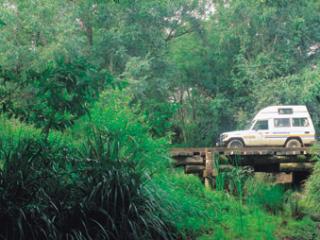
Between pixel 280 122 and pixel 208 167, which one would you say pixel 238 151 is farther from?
pixel 280 122

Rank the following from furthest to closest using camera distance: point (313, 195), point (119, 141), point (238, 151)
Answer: point (238, 151), point (313, 195), point (119, 141)

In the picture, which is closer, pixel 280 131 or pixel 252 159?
pixel 252 159

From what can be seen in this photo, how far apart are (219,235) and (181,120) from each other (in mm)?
28684

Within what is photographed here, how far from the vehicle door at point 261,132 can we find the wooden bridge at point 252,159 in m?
11.7

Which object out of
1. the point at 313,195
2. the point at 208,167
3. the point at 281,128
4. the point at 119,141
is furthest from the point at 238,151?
the point at 281,128

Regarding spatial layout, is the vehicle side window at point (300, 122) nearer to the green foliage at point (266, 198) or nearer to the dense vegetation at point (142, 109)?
the dense vegetation at point (142, 109)

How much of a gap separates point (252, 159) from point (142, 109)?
6.17 meters

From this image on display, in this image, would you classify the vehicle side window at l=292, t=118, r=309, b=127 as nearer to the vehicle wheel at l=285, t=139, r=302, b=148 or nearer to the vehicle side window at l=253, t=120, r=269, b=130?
the vehicle wheel at l=285, t=139, r=302, b=148

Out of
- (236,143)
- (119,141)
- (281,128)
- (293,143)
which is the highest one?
(281,128)

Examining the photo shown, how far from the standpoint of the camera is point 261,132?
27703 millimetres

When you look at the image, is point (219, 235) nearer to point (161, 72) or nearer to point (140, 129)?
point (140, 129)

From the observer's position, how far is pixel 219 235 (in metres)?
6.82

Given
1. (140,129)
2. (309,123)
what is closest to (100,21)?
(309,123)

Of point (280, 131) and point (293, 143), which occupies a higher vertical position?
point (280, 131)
